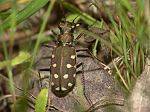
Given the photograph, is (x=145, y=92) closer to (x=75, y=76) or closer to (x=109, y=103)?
(x=109, y=103)

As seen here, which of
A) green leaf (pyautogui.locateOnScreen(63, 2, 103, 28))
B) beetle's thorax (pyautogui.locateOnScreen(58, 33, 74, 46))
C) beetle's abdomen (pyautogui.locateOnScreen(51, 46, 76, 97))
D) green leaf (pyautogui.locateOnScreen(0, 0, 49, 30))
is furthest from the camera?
green leaf (pyautogui.locateOnScreen(63, 2, 103, 28))

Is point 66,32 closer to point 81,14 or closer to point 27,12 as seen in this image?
point 81,14

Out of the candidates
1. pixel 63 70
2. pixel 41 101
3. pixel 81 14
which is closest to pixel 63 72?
pixel 63 70

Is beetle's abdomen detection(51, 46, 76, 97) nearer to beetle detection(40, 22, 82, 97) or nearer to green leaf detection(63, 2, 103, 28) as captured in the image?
beetle detection(40, 22, 82, 97)

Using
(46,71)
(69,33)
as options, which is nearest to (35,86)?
(46,71)

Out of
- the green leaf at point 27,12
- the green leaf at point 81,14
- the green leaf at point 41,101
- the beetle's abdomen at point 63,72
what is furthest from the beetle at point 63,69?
the green leaf at point 27,12

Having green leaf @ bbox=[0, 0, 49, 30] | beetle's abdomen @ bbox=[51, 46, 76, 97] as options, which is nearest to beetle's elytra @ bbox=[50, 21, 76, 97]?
beetle's abdomen @ bbox=[51, 46, 76, 97]
